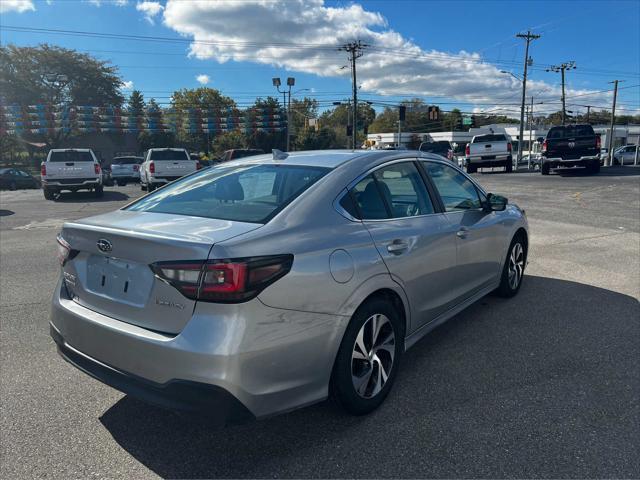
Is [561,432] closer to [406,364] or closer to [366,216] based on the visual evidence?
[406,364]

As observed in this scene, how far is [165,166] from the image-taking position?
1817 centimetres

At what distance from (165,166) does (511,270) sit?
15547mm

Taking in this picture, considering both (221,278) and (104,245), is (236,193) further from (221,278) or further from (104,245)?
(221,278)

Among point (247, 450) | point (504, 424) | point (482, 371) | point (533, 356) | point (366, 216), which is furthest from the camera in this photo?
point (533, 356)

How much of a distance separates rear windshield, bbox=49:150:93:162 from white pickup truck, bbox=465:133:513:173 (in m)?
19.3

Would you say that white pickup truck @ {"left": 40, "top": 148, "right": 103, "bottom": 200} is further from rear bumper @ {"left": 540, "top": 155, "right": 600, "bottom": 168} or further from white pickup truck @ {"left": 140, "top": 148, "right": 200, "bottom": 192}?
rear bumper @ {"left": 540, "top": 155, "right": 600, "bottom": 168}

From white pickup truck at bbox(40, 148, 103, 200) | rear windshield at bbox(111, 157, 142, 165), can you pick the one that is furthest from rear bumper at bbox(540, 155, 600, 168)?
rear windshield at bbox(111, 157, 142, 165)

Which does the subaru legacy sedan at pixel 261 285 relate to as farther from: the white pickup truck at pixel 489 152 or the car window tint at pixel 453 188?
the white pickup truck at pixel 489 152

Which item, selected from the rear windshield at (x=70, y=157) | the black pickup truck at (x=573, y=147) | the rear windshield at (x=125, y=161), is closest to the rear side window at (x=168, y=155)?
the rear windshield at (x=70, y=157)

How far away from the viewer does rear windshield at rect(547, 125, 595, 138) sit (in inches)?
841

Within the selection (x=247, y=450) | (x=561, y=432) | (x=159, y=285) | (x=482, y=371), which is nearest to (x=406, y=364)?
(x=482, y=371)

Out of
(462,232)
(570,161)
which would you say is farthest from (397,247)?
(570,161)

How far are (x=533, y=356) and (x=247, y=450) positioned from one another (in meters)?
2.36

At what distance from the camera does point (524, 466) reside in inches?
97.5
